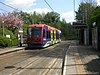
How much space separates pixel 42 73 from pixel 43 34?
2721 centimetres

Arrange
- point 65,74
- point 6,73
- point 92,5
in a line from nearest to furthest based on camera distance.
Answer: point 65,74, point 6,73, point 92,5

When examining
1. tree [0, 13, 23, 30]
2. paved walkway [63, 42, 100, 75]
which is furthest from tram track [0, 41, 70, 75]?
tree [0, 13, 23, 30]

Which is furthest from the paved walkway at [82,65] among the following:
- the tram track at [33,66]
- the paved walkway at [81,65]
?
the tram track at [33,66]

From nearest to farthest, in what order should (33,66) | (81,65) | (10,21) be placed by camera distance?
(81,65) → (33,66) → (10,21)

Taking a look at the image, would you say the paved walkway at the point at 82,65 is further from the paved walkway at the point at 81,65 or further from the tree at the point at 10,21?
the tree at the point at 10,21

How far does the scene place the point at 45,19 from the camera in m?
155

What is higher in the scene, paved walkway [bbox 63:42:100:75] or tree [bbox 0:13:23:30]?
tree [bbox 0:13:23:30]

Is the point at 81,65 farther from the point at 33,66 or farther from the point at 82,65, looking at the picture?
the point at 33,66

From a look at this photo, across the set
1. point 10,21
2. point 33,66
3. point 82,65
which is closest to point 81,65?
point 82,65

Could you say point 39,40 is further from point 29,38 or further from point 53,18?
point 53,18

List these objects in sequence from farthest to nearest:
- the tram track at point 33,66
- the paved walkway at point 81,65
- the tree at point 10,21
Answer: the tree at point 10,21
the tram track at point 33,66
the paved walkway at point 81,65

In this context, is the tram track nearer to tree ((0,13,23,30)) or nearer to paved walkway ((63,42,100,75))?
paved walkway ((63,42,100,75))

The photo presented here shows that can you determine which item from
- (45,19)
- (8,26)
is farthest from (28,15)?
(8,26)

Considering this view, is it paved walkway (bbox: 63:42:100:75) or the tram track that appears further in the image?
the tram track
